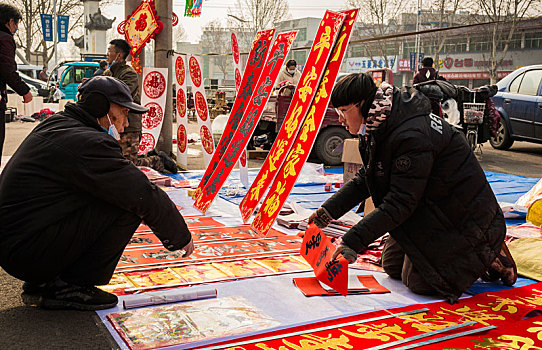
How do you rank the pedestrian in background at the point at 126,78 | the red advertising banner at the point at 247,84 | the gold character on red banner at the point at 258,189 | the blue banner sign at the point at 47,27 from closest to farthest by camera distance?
1. the gold character on red banner at the point at 258,189
2. the red advertising banner at the point at 247,84
3. the pedestrian in background at the point at 126,78
4. the blue banner sign at the point at 47,27

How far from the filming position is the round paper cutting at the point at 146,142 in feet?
26.3

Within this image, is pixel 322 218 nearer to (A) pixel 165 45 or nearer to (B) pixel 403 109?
(B) pixel 403 109

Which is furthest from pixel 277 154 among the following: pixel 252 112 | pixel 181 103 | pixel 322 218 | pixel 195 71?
pixel 181 103

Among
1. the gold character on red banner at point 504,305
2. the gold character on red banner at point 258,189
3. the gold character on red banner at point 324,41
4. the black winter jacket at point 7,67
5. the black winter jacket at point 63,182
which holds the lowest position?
the gold character on red banner at point 504,305

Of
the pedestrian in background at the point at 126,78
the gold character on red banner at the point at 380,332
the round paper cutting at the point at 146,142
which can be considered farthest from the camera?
the round paper cutting at the point at 146,142

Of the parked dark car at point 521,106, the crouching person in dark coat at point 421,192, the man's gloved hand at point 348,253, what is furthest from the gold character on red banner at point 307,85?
the parked dark car at point 521,106

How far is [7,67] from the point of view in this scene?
16.0 ft

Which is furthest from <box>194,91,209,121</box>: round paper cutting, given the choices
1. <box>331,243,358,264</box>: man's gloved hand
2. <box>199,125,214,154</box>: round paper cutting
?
<box>331,243,358,264</box>: man's gloved hand

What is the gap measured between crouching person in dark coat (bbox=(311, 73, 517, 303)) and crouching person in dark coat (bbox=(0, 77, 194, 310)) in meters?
1.04

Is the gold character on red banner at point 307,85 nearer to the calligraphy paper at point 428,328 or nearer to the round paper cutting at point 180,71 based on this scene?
the calligraphy paper at point 428,328

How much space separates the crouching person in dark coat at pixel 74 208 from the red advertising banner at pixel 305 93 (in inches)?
73.8

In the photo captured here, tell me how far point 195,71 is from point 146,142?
122 cm

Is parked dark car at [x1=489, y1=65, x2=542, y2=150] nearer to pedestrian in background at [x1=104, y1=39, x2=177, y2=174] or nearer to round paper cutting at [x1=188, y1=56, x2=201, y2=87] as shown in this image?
round paper cutting at [x1=188, y1=56, x2=201, y2=87]

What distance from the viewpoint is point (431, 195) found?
3.03 m
